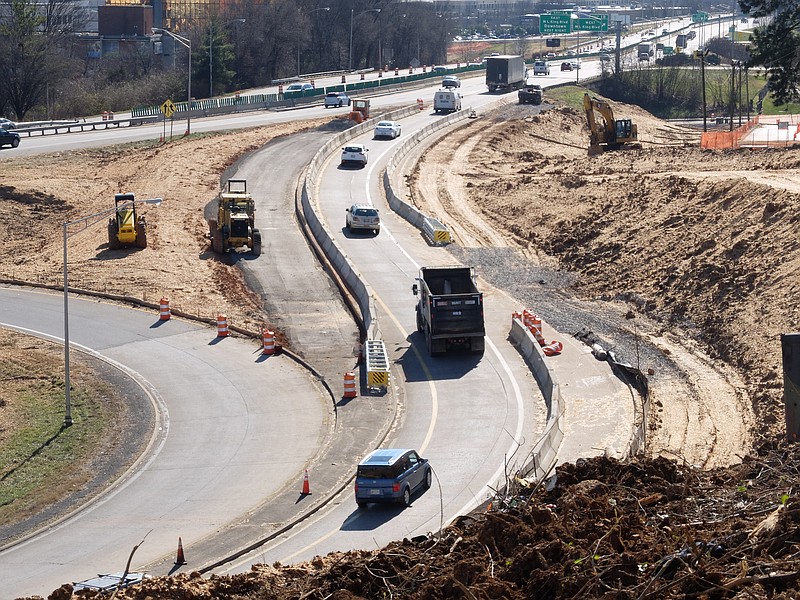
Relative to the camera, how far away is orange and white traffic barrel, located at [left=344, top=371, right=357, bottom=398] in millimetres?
37188

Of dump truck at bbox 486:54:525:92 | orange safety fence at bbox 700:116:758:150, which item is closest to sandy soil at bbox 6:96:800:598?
orange safety fence at bbox 700:116:758:150

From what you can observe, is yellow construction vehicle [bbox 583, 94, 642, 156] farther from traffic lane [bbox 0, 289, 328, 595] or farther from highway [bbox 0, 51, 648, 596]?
traffic lane [bbox 0, 289, 328, 595]

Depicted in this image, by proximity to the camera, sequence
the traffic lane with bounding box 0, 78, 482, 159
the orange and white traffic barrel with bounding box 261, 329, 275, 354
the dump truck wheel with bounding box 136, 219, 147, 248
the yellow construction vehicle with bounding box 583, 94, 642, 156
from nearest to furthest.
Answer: the orange and white traffic barrel with bounding box 261, 329, 275, 354 < the dump truck wheel with bounding box 136, 219, 147, 248 < the yellow construction vehicle with bounding box 583, 94, 642, 156 < the traffic lane with bounding box 0, 78, 482, 159

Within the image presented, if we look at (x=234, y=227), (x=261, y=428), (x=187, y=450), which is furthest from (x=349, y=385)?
(x=234, y=227)

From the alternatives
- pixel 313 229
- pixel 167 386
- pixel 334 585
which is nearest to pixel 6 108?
pixel 313 229

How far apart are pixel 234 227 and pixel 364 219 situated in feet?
22.4

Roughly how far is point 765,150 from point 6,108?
74.1m

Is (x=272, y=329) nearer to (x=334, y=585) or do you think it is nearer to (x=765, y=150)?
(x=334, y=585)

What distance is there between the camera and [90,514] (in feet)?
95.0

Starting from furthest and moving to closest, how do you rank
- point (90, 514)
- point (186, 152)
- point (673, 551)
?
point (186, 152), point (90, 514), point (673, 551)

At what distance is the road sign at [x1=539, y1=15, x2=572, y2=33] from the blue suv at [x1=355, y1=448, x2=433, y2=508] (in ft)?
436

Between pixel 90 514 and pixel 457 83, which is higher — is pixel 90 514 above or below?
below

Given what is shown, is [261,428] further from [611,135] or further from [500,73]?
[500,73]

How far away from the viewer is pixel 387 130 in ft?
278
